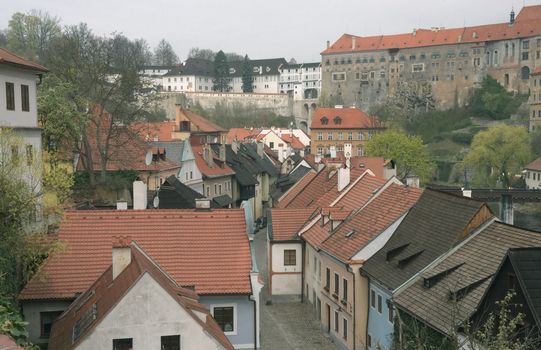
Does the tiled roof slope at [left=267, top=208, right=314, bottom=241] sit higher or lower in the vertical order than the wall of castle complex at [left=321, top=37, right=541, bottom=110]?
lower

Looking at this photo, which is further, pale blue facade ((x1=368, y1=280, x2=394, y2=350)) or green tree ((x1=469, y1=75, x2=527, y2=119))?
green tree ((x1=469, y1=75, x2=527, y2=119))

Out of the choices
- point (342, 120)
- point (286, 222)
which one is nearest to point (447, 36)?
point (342, 120)

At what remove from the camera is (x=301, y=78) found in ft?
543

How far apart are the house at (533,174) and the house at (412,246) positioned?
59.7 metres

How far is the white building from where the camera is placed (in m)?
164

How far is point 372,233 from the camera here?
2503 cm

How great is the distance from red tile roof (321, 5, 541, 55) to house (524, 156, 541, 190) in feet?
153

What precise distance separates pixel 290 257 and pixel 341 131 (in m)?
67.8

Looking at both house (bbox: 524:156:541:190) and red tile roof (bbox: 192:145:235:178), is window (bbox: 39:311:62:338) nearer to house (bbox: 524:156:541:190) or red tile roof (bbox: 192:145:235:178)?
red tile roof (bbox: 192:145:235:178)

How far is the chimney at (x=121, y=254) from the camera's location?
15.3 metres

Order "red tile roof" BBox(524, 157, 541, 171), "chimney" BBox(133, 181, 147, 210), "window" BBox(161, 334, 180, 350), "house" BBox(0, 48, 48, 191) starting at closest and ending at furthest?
"window" BBox(161, 334, 180, 350)
"house" BBox(0, 48, 48, 191)
"chimney" BBox(133, 181, 147, 210)
"red tile roof" BBox(524, 157, 541, 171)

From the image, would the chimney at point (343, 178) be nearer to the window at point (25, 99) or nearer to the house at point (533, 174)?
the window at point (25, 99)

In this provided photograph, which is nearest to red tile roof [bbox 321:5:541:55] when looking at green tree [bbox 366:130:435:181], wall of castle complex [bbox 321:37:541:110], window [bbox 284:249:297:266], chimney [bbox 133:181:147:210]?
wall of castle complex [bbox 321:37:541:110]

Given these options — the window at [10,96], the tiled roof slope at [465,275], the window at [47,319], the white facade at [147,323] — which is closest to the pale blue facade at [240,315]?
the window at [47,319]
